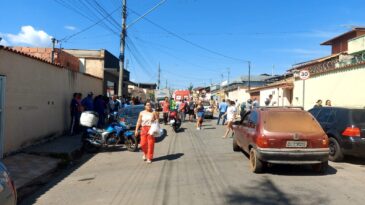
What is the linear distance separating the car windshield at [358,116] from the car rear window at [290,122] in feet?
6.22

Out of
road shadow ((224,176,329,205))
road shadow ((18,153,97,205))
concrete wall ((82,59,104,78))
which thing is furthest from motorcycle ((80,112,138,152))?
concrete wall ((82,59,104,78))

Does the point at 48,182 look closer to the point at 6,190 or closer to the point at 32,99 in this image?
the point at 32,99

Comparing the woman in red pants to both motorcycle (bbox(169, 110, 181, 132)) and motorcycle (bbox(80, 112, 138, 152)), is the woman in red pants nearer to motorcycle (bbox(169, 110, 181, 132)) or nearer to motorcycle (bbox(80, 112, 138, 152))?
motorcycle (bbox(80, 112, 138, 152))

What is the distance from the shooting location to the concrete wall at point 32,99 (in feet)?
37.9

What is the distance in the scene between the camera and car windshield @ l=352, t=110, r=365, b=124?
10877 mm

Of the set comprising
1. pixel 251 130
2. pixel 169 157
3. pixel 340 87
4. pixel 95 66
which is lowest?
pixel 169 157

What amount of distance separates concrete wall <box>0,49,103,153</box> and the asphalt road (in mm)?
2348

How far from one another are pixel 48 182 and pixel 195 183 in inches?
128

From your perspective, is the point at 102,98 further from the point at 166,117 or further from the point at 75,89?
the point at 166,117

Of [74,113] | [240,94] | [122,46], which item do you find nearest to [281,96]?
[122,46]

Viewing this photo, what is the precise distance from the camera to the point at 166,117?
78.9 ft

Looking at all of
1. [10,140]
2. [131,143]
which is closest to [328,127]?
[131,143]

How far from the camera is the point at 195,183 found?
842 centimetres

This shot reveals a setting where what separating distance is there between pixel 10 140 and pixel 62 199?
16.3 feet
